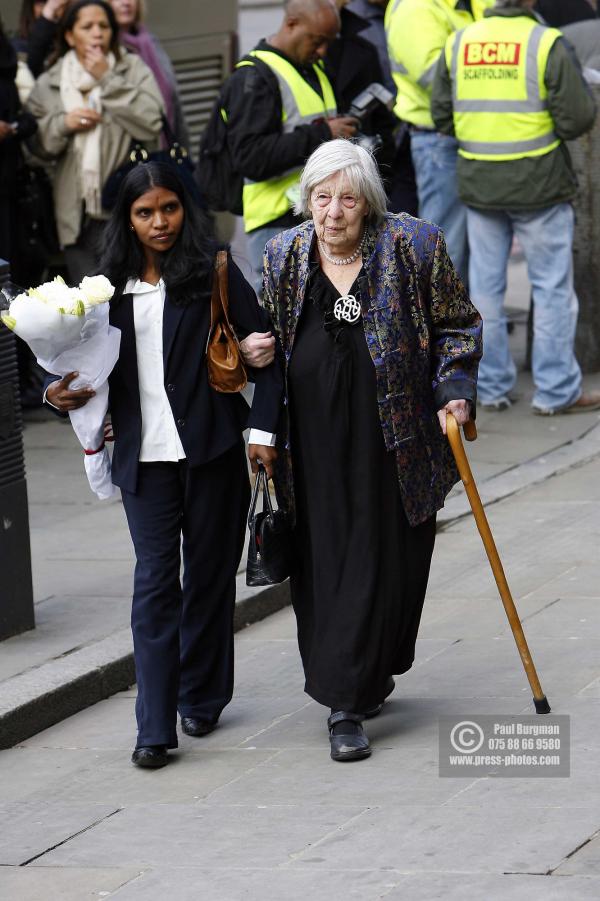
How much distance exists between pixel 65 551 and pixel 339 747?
2695mm

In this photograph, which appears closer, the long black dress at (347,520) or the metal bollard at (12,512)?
the long black dress at (347,520)

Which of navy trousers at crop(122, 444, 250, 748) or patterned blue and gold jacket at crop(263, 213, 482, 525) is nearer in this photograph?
patterned blue and gold jacket at crop(263, 213, 482, 525)

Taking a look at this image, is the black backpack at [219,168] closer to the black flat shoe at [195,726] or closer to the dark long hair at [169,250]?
the dark long hair at [169,250]

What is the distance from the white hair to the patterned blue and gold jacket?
0.41 ft

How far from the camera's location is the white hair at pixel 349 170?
532cm

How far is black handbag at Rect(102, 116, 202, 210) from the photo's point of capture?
33.0ft

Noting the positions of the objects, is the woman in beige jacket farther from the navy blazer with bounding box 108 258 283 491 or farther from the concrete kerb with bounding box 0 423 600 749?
the navy blazer with bounding box 108 258 283 491

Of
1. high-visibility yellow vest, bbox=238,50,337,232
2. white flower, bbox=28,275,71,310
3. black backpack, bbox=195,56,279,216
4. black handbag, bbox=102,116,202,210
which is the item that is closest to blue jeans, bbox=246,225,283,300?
high-visibility yellow vest, bbox=238,50,337,232

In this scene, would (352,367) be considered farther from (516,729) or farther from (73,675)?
(73,675)

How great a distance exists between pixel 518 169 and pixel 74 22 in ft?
8.21

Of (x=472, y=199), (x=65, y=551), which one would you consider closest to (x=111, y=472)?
(x=65, y=551)

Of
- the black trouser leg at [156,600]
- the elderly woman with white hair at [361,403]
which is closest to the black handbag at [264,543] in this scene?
the elderly woman with white hair at [361,403]

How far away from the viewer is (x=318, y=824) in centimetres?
496
